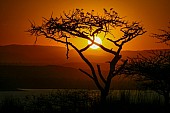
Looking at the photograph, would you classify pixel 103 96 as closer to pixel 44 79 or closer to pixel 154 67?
pixel 154 67

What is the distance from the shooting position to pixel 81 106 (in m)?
29.1

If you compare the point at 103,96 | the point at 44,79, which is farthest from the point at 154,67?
the point at 44,79

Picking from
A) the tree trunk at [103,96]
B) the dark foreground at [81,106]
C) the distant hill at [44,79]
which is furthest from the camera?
the distant hill at [44,79]

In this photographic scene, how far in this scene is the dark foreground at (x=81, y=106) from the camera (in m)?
28.5

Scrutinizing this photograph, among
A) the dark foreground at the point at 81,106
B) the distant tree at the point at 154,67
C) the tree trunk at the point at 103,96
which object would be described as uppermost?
the distant tree at the point at 154,67

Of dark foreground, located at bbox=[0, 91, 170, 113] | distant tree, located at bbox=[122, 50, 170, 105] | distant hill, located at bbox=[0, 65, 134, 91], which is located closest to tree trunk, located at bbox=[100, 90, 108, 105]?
dark foreground, located at bbox=[0, 91, 170, 113]

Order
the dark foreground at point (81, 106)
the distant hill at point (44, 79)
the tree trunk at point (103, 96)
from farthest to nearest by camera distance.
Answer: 1. the distant hill at point (44, 79)
2. the tree trunk at point (103, 96)
3. the dark foreground at point (81, 106)

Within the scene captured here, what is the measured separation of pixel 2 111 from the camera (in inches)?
1166

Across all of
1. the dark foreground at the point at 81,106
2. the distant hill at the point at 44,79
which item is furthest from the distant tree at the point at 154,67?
the distant hill at the point at 44,79

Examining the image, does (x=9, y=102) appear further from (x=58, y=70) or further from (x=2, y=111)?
(x=58, y=70)

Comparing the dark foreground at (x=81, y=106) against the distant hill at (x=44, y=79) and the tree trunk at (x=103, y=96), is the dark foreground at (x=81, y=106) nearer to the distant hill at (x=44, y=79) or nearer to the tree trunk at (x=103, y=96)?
the tree trunk at (x=103, y=96)

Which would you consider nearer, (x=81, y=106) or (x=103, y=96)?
(x=81, y=106)

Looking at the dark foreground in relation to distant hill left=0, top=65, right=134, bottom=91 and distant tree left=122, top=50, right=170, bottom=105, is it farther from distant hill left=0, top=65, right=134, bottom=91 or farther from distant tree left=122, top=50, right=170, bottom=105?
distant hill left=0, top=65, right=134, bottom=91

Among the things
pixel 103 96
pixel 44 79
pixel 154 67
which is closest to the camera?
pixel 154 67
